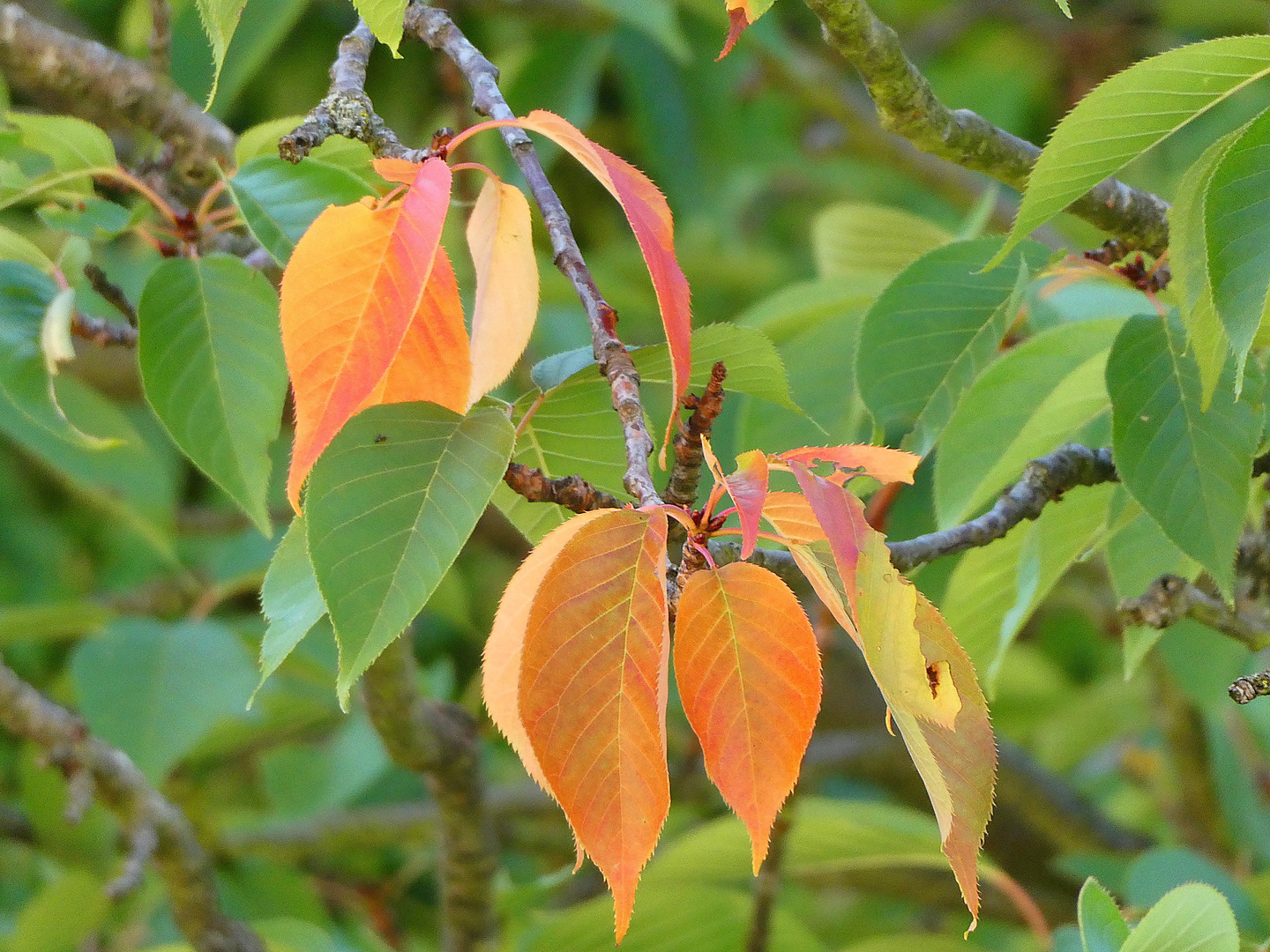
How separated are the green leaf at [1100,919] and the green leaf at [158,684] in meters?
0.99

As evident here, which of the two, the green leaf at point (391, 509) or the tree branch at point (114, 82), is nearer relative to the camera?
the green leaf at point (391, 509)

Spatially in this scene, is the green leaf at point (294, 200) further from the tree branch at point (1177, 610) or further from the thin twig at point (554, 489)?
the tree branch at point (1177, 610)

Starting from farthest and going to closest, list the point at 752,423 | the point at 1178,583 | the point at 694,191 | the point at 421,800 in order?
the point at 694,191
the point at 421,800
the point at 752,423
the point at 1178,583

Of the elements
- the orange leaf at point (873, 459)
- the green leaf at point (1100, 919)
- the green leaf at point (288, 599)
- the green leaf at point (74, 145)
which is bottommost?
the green leaf at point (1100, 919)

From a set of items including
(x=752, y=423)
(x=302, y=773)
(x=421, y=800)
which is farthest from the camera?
(x=421, y=800)

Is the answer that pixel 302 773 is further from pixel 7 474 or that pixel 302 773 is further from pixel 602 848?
pixel 602 848

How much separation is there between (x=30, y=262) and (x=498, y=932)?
81cm

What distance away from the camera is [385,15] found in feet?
1.79

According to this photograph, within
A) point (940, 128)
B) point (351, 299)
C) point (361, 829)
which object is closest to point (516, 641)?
point (351, 299)

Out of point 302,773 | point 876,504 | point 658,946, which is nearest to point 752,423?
point 876,504

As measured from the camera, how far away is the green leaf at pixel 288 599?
0.54 m

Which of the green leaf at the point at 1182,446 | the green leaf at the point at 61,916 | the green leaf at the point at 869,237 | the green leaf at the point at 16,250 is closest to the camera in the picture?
the green leaf at the point at 1182,446

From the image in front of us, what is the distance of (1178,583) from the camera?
0.78 metres

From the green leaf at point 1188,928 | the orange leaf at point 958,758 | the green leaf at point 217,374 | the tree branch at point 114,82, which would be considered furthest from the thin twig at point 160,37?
the green leaf at point 1188,928
